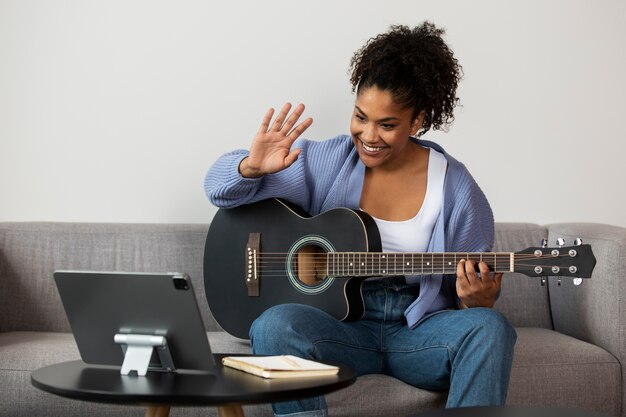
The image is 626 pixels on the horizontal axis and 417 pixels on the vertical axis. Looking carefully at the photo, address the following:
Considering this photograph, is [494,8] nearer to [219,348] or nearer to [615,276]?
[615,276]

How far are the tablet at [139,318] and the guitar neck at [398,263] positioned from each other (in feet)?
2.30

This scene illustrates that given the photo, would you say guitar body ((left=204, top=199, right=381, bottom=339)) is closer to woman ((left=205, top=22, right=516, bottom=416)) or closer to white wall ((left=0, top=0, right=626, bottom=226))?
woman ((left=205, top=22, right=516, bottom=416))

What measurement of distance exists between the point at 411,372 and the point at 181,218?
110 centimetres

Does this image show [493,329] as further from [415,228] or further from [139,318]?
[139,318]

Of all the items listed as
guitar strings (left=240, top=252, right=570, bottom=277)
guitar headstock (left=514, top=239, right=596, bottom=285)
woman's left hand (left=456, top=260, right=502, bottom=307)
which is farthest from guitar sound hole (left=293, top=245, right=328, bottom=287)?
guitar headstock (left=514, top=239, right=596, bottom=285)

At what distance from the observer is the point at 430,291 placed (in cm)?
227

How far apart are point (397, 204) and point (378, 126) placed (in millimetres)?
220

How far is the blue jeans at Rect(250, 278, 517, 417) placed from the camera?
2006 millimetres

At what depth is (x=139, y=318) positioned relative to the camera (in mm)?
1624

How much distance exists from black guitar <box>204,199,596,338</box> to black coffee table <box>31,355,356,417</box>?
1.93 feet

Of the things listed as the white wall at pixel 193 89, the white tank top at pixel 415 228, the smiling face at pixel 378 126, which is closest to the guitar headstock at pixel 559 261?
the white tank top at pixel 415 228

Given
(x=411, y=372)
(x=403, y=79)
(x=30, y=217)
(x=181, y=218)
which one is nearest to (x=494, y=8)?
(x=403, y=79)

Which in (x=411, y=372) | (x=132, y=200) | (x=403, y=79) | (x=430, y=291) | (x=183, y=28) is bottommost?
(x=411, y=372)

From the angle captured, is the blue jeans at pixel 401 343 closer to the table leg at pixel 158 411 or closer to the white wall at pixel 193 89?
the table leg at pixel 158 411
